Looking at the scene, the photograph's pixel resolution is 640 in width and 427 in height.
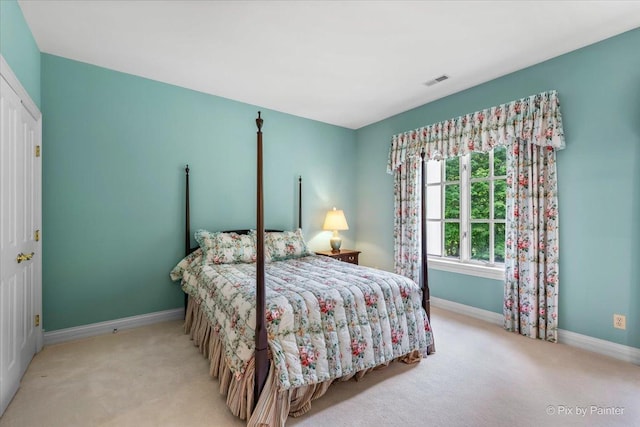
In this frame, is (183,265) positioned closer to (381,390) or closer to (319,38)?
(381,390)

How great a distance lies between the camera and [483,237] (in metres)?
3.44

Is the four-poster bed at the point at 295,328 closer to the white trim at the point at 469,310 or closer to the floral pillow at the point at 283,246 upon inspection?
the floral pillow at the point at 283,246

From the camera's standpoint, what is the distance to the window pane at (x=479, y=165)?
3439mm

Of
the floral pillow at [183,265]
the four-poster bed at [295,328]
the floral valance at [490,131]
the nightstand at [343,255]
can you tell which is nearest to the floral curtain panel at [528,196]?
the floral valance at [490,131]

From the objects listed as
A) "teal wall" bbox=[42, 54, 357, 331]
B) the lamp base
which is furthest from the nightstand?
"teal wall" bbox=[42, 54, 357, 331]

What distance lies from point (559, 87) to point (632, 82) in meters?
0.48

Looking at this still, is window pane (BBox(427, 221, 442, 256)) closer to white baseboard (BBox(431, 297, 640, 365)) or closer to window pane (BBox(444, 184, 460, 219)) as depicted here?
window pane (BBox(444, 184, 460, 219))

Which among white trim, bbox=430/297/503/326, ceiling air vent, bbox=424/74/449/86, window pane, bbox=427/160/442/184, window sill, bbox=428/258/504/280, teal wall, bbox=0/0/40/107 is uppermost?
ceiling air vent, bbox=424/74/449/86

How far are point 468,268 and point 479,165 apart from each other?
48.3 inches

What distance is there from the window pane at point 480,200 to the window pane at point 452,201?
186 millimetres

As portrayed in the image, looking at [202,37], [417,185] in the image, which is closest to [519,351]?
[417,185]

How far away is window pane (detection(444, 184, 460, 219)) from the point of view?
371 centimetres

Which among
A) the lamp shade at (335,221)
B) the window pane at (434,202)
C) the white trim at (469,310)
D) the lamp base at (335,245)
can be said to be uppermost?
the window pane at (434,202)

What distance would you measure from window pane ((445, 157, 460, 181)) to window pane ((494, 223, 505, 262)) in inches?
30.4
